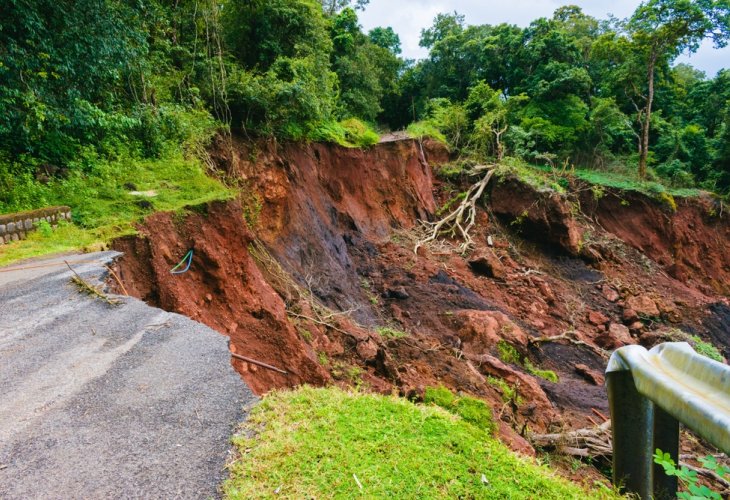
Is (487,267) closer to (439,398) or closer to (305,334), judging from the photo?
(305,334)

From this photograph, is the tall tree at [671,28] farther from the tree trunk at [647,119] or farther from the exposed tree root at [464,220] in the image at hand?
the exposed tree root at [464,220]

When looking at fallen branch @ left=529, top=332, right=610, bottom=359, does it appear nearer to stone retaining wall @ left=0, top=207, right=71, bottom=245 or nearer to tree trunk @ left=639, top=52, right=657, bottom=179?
stone retaining wall @ left=0, top=207, right=71, bottom=245

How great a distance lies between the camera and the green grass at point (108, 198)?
480 centimetres

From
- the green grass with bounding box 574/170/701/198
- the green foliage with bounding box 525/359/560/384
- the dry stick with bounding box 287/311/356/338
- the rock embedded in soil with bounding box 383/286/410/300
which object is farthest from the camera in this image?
the green grass with bounding box 574/170/701/198

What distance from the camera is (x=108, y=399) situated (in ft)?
8.38

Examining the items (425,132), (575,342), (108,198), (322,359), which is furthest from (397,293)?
(425,132)

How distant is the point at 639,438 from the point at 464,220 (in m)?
11.5

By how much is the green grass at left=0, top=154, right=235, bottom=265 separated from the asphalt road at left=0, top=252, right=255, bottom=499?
3.73ft

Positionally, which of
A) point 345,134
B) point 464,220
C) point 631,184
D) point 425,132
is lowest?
point 464,220

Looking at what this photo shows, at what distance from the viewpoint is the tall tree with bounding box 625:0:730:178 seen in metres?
14.8

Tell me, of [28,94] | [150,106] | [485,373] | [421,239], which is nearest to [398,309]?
[485,373]

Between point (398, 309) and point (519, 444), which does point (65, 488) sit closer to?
point (519, 444)

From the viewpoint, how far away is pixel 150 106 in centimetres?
719

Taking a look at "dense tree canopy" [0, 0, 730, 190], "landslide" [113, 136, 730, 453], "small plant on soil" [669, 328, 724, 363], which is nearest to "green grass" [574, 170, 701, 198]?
"landslide" [113, 136, 730, 453]
